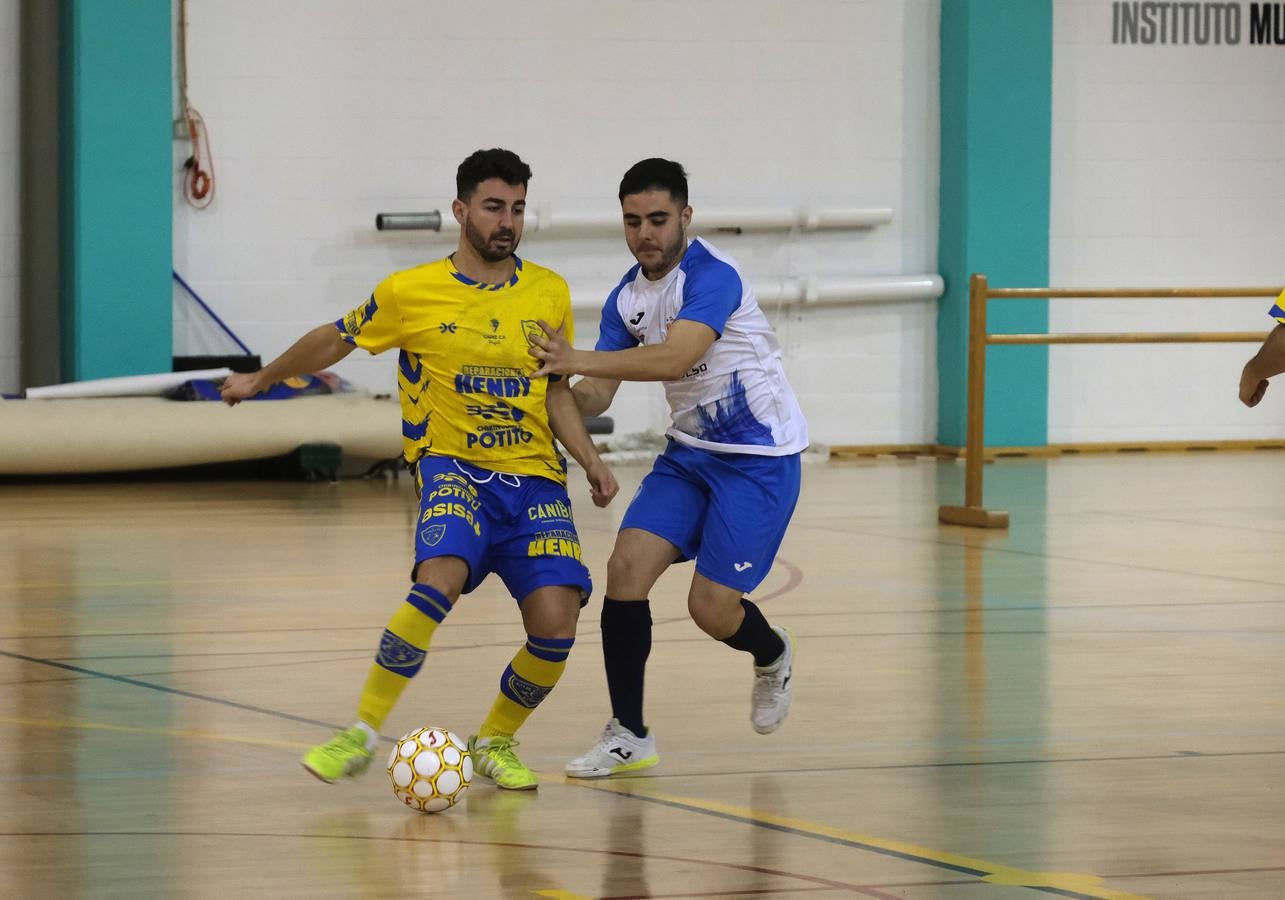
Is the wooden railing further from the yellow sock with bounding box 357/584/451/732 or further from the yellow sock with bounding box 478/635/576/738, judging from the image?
the yellow sock with bounding box 357/584/451/732

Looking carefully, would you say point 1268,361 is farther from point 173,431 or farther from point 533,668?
point 173,431

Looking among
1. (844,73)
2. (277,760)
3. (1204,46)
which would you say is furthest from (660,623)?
(1204,46)

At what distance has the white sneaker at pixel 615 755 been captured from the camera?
434cm

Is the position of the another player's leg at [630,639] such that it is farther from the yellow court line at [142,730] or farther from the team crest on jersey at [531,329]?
the yellow court line at [142,730]

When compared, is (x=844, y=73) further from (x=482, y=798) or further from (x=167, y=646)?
(x=482, y=798)

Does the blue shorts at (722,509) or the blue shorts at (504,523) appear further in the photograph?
the blue shorts at (722,509)

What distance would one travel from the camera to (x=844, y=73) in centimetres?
1438

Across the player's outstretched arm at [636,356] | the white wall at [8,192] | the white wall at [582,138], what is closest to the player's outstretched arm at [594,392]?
the player's outstretched arm at [636,356]

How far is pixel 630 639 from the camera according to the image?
447cm

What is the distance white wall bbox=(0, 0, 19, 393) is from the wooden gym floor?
12.7 feet

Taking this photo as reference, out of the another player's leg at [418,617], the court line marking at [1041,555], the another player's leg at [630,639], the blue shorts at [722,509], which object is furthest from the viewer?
the court line marking at [1041,555]

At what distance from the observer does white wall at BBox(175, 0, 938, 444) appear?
13.1m

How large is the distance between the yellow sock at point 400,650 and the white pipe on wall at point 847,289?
9.80m

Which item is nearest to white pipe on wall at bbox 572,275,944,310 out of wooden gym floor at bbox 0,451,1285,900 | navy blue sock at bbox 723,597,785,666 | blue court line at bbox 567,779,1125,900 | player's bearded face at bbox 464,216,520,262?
wooden gym floor at bbox 0,451,1285,900
